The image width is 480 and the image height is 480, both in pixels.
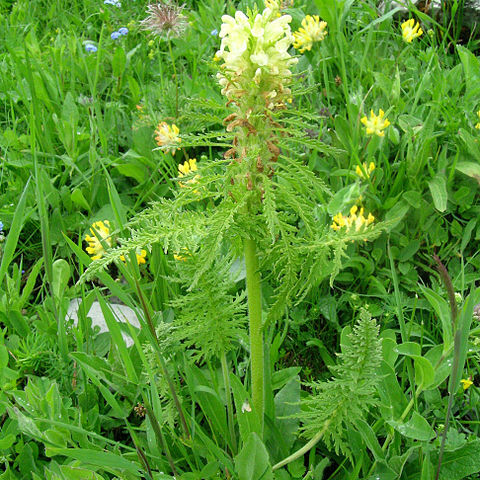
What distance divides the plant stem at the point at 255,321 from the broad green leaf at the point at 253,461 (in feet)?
0.40

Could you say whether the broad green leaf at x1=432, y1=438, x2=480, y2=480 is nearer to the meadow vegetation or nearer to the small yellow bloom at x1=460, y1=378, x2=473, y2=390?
the meadow vegetation

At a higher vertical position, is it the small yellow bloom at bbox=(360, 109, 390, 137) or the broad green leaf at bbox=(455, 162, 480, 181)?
the small yellow bloom at bbox=(360, 109, 390, 137)

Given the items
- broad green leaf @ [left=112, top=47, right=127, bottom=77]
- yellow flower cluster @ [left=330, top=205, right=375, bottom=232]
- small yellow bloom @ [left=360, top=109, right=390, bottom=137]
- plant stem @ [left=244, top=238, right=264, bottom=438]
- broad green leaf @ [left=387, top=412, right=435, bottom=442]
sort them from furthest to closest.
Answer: broad green leaf @ [left=112, top=47, right=127, bottom=77], small yellow bloom @ [left=360, top=109, right=390, bottom=137], yellow flower cluster @ [left=330, top=205, right=375, bottom=232], broad green leaf @ [left=387, top=412, right=435, bottom=442], plant stem @ [left=244, top=238, right=264, bottom=438]

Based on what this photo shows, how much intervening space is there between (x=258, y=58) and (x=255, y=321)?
2.42ft

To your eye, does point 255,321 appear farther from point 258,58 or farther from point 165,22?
point 165,22

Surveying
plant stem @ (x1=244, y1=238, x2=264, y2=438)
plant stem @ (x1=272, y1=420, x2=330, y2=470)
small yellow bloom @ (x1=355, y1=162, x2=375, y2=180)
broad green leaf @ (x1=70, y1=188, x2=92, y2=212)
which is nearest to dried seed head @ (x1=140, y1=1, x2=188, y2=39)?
broad green leaf @ (x1=70, y1=188, x2=92, y2=212)

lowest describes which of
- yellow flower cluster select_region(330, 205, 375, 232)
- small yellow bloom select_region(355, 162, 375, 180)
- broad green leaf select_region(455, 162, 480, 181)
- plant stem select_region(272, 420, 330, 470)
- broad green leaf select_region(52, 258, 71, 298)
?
broad green leaf select_region(52, 258, 71, 298)

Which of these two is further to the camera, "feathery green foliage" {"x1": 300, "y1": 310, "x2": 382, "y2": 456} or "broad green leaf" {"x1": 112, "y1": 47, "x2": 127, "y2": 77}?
"broad green leaf" {"x1": 112, "y1": 47, "x2": 127, "y2": 77}

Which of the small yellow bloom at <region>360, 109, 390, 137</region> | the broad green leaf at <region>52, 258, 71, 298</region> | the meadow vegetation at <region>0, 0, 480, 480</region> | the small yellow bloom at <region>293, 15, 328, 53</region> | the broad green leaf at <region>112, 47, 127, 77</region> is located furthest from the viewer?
the broad green leaf at <region>112, 47, 127, 77</region>

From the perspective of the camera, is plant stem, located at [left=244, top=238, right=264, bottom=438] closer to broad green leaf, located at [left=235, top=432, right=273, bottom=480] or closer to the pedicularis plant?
the pedicularis plant

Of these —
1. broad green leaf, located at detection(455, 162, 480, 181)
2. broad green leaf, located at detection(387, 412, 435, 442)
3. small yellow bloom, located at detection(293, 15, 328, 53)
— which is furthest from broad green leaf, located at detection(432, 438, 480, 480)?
small yellow bloom, located at detection(293, 15, 328, 53)

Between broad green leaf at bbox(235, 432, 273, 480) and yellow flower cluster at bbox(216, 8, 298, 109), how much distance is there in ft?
2.99

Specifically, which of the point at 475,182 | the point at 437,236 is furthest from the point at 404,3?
the point at 437,236

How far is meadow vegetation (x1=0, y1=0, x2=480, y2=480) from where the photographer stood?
1.46 metres
